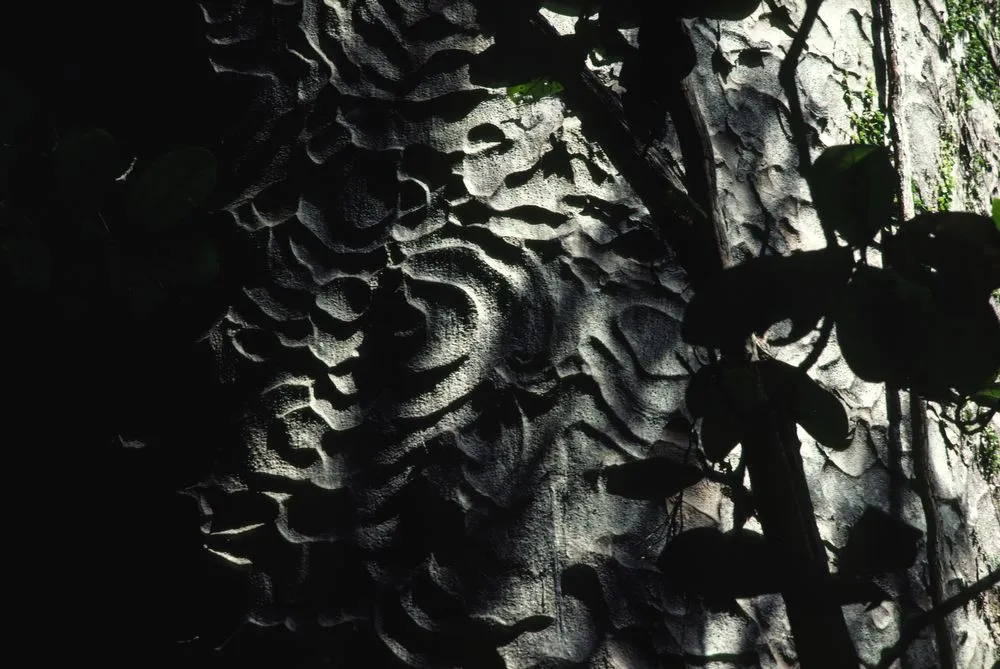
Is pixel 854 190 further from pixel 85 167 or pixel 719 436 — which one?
pixel 85 167

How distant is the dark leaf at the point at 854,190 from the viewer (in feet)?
1.12

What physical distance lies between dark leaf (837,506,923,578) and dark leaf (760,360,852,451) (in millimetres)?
41

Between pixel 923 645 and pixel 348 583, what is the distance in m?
0.61

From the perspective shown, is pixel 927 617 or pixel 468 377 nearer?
pixel 927 617

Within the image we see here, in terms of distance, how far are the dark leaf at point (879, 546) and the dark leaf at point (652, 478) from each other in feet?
0.26

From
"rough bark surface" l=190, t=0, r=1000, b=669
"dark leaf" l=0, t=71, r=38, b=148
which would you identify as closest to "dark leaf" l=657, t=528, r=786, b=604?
"rough bark surface" l=190, t=0, r=1000, b=669

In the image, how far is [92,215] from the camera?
571 millimetres

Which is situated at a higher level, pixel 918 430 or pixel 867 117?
pixel 867 117

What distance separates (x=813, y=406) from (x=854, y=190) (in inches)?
4.3

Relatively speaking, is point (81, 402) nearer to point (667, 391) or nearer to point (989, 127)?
point (667, 391)

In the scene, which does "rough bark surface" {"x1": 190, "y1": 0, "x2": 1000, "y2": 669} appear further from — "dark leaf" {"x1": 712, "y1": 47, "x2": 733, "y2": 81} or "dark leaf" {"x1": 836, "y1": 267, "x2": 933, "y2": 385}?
"dark leaf" {"x1": 836, "y1": 267, "x2": 933, "y2": 385}

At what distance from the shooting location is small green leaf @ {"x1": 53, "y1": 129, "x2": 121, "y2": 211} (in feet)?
1.81

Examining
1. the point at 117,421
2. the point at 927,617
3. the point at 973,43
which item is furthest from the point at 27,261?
the point at 973,43

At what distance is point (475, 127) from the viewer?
883 mm
